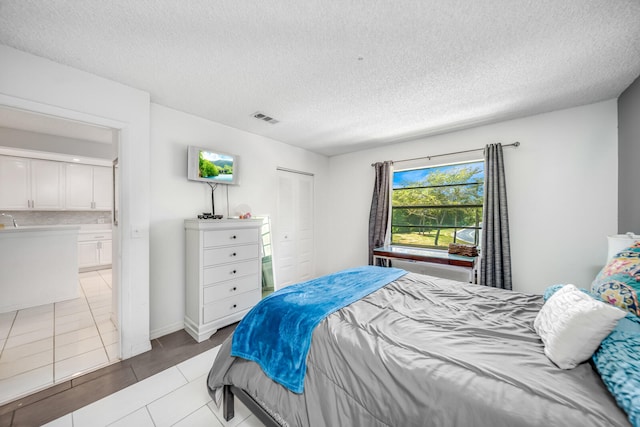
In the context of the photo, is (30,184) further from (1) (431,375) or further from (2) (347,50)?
(1) (431,375)

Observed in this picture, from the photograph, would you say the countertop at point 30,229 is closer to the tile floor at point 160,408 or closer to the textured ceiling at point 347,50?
the textured ceiling at point 347,50

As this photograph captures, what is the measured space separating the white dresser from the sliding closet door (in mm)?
1083

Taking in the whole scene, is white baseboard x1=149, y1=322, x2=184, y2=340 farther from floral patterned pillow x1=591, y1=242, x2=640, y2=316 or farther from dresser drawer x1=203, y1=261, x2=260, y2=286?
floral patterned pillow x1=591, y1=242, x2=640, y2=316

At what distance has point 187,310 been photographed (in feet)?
9.02

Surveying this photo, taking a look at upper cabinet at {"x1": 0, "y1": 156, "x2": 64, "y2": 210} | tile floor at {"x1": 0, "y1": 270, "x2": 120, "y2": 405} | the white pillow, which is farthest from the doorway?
the white pillow

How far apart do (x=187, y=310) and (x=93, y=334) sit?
93 cm

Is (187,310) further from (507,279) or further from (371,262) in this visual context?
(507,279)

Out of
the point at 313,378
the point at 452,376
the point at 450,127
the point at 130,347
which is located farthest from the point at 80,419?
the point at 450,127

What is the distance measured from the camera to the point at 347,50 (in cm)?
174

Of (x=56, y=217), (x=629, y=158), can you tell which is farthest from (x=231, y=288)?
(x=56, y=217)

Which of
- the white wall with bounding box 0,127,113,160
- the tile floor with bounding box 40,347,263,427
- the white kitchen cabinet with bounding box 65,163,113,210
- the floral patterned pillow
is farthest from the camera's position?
the white kitchen cabinet with bounding box 65,163,113,210

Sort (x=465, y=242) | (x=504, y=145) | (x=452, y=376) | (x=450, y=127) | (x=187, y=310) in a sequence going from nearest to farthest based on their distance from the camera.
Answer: (x=452, y=376), (x=187, y=310), (x=504, y=145), (x=450, y=127), (x=465, y=242)

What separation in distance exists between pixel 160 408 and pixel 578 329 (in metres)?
2.42

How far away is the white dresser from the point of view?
252 centimetres
